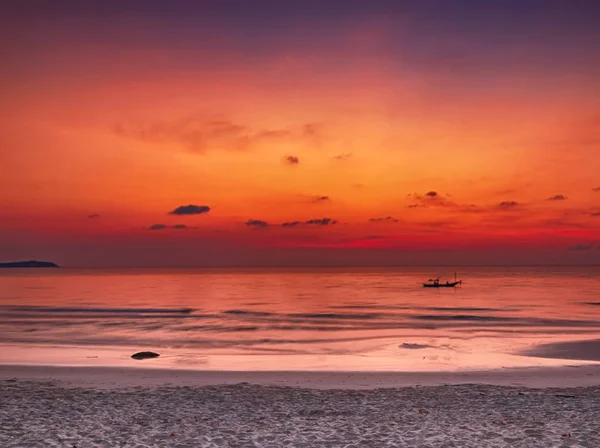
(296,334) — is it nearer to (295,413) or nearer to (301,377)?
(301,377)

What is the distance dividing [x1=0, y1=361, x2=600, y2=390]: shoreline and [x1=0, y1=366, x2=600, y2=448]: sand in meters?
0.13

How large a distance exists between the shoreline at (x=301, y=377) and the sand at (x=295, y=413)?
0.42 feet

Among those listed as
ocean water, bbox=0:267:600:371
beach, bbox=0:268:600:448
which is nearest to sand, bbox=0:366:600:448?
beach, bbox=0:268:600:448

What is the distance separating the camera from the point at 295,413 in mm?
16406

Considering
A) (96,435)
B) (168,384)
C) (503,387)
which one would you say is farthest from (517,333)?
(96,435)

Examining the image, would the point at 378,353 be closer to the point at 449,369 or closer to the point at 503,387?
the point at 449,369

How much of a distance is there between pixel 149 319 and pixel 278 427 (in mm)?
56990

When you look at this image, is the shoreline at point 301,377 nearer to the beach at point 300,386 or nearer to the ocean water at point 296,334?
the beach at point 300,386

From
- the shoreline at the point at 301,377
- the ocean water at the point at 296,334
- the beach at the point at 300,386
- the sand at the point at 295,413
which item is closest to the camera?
the sand at the point at 295,413

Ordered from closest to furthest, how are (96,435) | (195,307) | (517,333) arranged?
(96,435) → (517,333) → (195,307)

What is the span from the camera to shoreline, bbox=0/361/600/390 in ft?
74.5

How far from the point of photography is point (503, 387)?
21.0m

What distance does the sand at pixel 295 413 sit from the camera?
13414 mm

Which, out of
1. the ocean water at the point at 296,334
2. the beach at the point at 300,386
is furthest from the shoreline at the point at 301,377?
the ocean water at the point at 296,334
